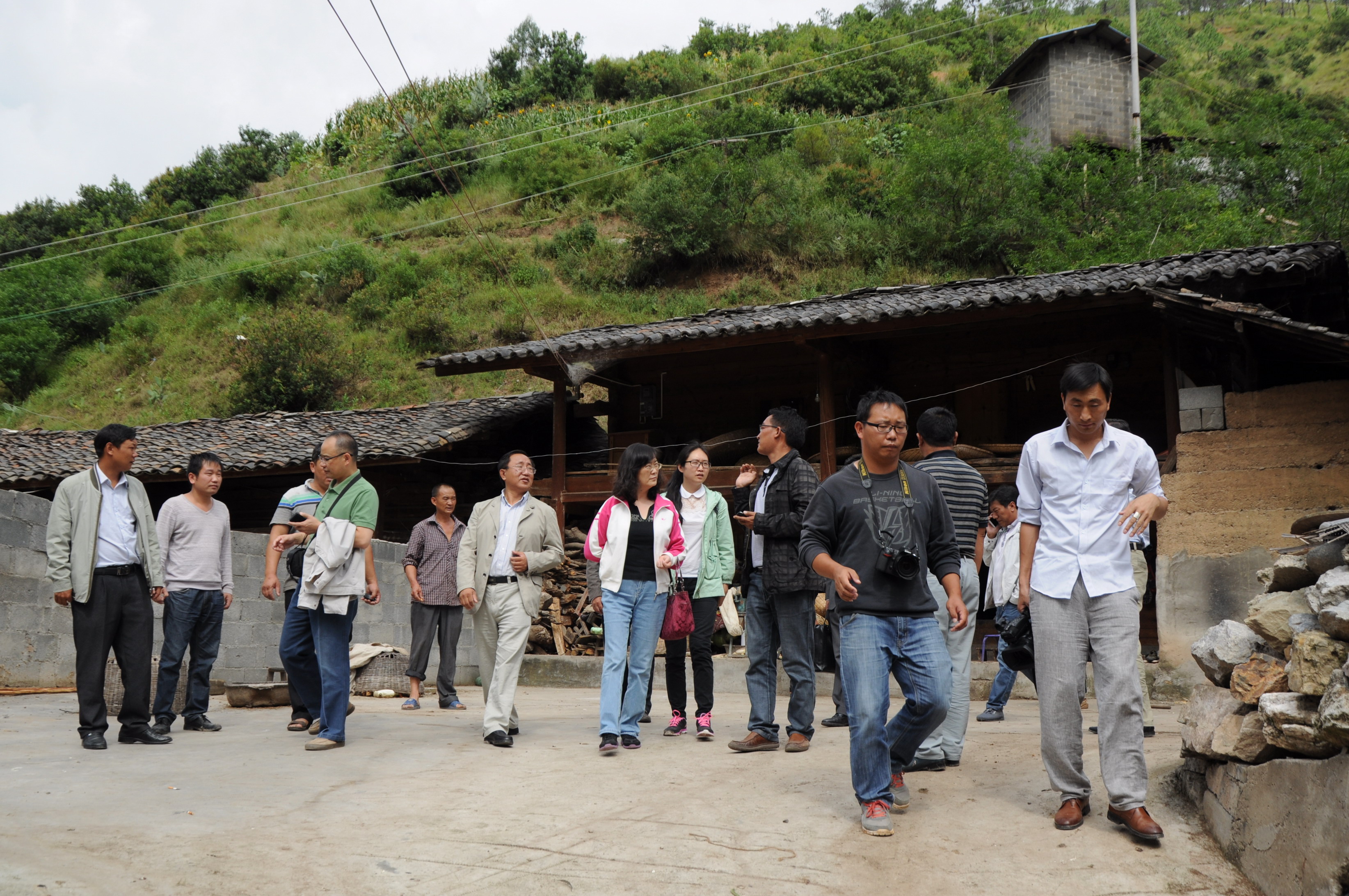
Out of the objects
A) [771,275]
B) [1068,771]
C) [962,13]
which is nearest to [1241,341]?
[1068,771]

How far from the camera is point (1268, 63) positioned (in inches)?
2085

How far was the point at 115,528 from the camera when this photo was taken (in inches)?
227

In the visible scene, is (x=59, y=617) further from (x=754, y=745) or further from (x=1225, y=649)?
(x=1225, y=649)

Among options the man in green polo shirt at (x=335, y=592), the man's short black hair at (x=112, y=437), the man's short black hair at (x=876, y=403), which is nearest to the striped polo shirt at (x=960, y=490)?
the man's short black hair at (x=876, y=403)

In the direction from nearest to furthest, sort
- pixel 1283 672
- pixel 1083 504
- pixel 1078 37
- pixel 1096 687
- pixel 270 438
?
1. pixel 1283 672
2. pixel 1096 687
3. pixel 1083 504
4. pixel 270 438
5. pixel 1078 37

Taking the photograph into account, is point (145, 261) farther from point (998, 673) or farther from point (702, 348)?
point (998, 673)

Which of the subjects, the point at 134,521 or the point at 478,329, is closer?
the point at 134,521

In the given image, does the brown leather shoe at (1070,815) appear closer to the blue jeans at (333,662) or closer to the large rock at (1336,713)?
the large rock at (1336,713)

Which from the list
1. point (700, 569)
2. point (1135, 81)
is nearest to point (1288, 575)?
point (700, 569)

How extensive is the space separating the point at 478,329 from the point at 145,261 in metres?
18.6

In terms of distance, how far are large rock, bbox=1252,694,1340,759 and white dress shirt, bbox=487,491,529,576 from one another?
12.9 feet

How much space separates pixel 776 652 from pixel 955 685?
1051 millimetres

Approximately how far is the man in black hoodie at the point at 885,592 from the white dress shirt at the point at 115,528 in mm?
3992

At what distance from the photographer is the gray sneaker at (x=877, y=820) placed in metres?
3.72
